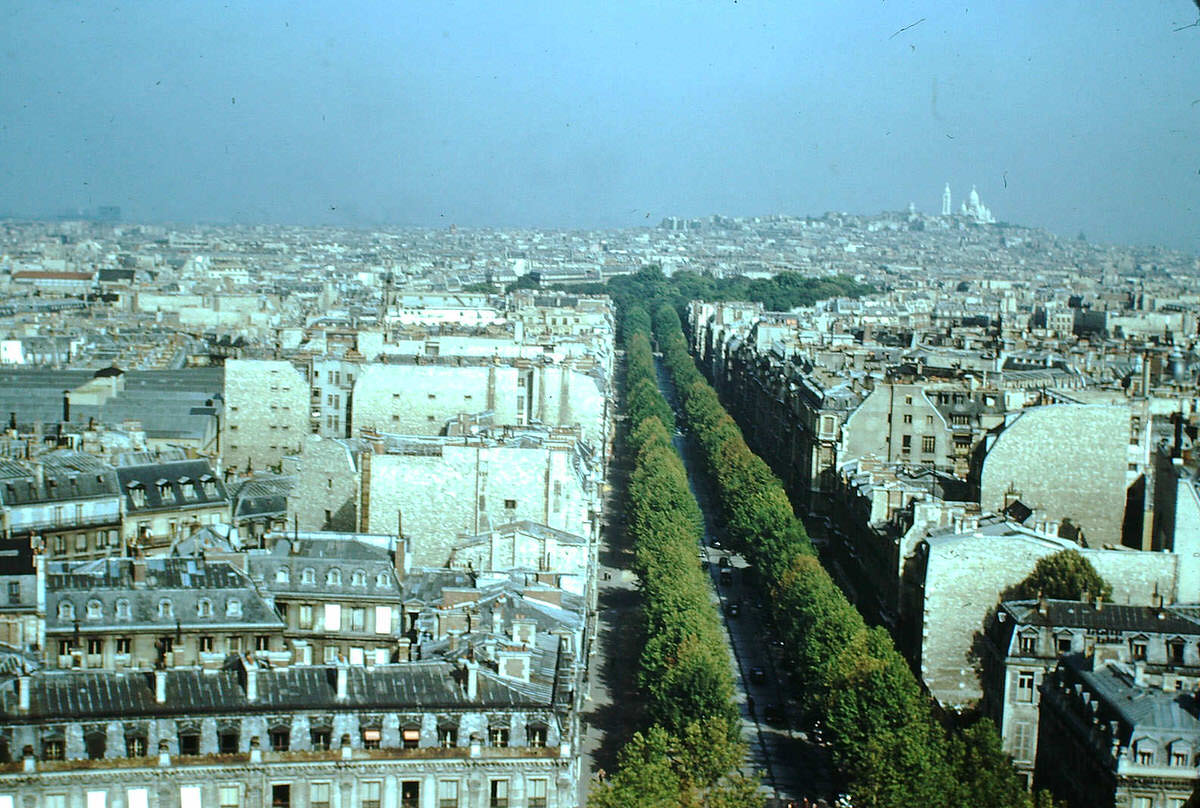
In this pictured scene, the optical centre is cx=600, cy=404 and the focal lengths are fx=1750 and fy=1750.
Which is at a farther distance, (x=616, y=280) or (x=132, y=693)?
(x=616, y=280)

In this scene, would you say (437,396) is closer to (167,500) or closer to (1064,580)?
(167,500)

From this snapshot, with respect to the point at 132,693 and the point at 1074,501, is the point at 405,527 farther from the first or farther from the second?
the point at 1074,501

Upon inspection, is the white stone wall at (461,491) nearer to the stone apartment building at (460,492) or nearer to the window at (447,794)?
the stone apartment building at (460,492)

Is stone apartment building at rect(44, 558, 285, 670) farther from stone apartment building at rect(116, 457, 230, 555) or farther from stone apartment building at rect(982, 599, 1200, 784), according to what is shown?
stone apartment building at rect(982, 599, 1200, 784)

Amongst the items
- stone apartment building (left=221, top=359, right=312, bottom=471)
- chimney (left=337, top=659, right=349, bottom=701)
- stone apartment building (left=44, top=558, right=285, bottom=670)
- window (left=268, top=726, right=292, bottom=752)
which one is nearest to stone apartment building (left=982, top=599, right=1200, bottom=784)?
stone apartment building (left=44, top=558, right=285, bottom=670)

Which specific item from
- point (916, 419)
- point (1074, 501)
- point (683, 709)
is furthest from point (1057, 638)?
point (916, 419)

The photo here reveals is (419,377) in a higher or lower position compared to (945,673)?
higher

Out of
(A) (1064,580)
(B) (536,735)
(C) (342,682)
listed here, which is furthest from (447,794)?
(A) (1064,580)
